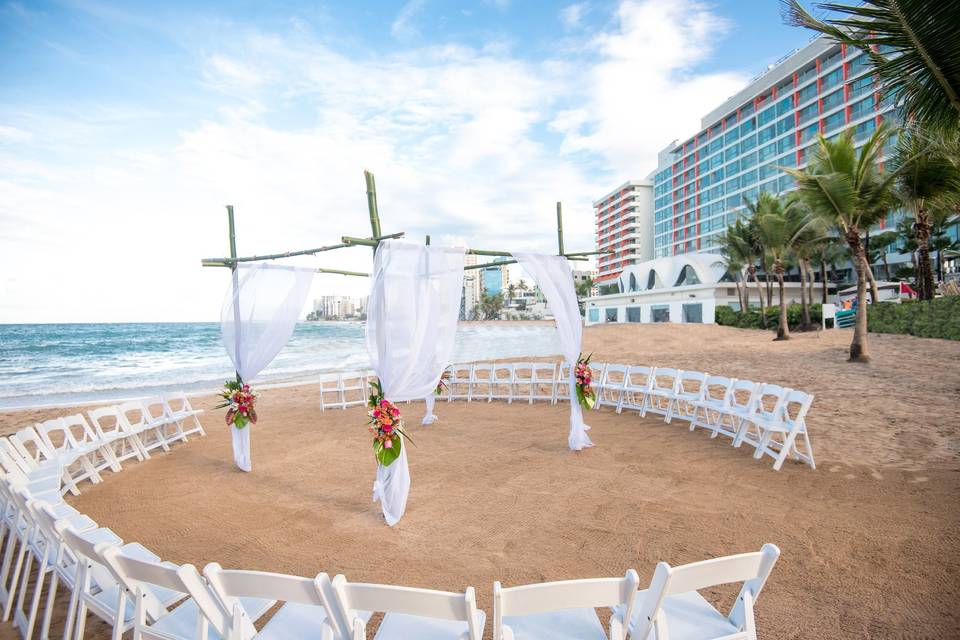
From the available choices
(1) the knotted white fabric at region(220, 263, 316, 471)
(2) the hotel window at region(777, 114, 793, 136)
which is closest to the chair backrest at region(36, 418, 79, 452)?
(1) the knotted white fabric at region(220, 263, 316, 471)

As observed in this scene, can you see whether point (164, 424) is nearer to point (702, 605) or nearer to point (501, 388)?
point (501, 388)

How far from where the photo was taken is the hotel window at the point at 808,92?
43.9 meters

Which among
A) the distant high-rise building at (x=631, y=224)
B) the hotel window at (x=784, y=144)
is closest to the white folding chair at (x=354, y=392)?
the hotel window at (x=784, y=144)

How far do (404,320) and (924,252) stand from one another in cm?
1692

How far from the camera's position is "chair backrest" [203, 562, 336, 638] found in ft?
6.10

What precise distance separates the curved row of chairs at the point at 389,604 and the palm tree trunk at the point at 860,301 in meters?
11.8

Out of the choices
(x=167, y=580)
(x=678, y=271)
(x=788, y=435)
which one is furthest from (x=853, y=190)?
(x=678, y=271)

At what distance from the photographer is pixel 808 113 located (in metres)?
44.8

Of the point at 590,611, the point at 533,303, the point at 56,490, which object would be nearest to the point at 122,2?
the point at 56,490

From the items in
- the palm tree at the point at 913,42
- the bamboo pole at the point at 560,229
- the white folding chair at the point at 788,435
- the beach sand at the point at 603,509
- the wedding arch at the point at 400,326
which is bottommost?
the beach sand at the point at 603,509

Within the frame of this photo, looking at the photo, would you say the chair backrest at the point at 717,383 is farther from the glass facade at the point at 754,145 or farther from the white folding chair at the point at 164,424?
the glass facade at the point at 754,145

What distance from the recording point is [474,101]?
433 inches

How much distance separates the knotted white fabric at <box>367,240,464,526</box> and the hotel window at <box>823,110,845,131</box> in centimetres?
5159

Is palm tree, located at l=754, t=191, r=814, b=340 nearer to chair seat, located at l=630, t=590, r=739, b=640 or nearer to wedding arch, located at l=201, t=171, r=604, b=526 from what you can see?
wedding arch, located at l=201, t=171, r=604, b=526
